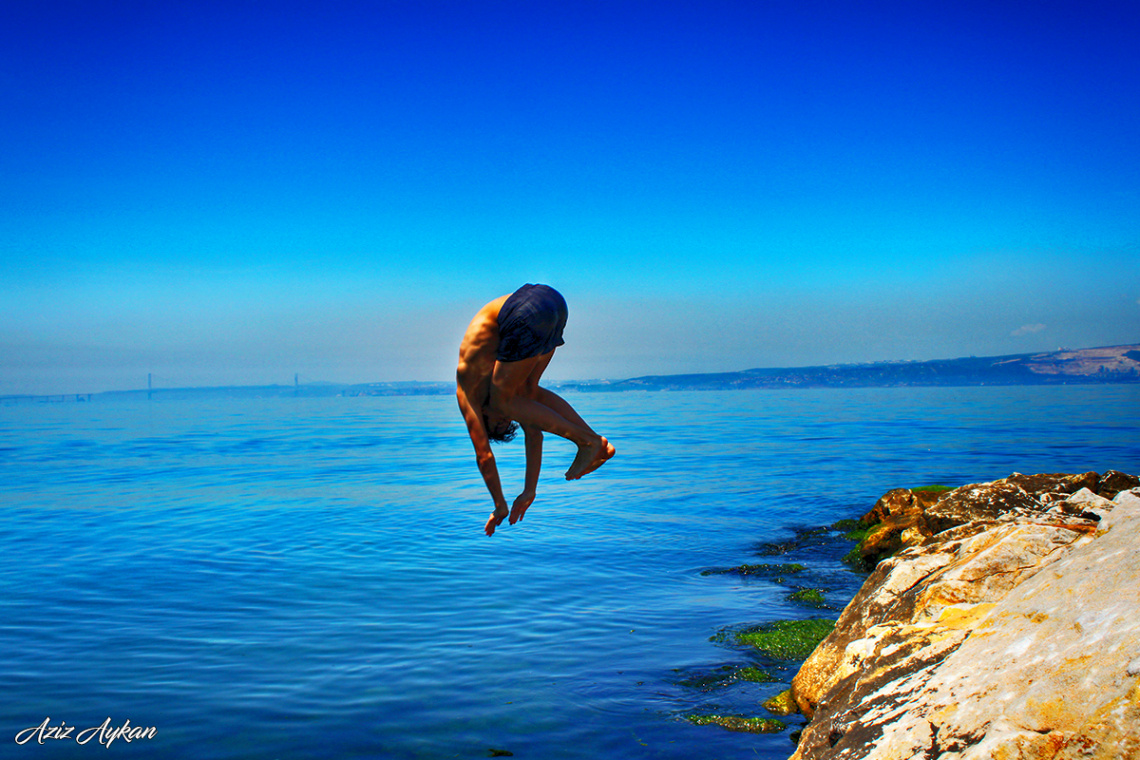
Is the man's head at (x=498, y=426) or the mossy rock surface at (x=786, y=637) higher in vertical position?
the man's head at (x=498, y=426)

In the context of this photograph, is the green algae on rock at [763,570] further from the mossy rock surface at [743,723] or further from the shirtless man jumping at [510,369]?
the shirtless man jumping at [510,369]

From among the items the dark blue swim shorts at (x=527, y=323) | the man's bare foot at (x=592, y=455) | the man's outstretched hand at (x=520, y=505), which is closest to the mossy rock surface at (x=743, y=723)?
the man's outstretched hand at (x=520, y=505)

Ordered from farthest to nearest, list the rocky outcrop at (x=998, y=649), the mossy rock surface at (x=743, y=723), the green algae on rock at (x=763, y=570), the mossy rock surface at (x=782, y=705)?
the green algae on rock at (x=763, y=570), the mossy rock surface at (x=782, y=705), the mossy rock surface at (x=743, y=723), the rocky outcrop at (x=998, y=649)

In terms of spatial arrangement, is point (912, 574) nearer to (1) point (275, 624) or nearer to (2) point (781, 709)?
(2) point (781, 709)

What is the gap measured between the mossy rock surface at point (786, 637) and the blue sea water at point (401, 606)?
0.44 metres

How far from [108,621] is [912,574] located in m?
14.9

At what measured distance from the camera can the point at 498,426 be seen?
6508 millimetres

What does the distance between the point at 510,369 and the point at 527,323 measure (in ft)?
1.37

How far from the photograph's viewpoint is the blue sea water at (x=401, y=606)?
10.1m

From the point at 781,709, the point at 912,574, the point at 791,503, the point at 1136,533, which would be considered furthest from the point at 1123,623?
the point at 791,503

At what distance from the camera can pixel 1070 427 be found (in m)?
64.9

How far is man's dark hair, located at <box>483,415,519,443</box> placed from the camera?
6.43 metres
